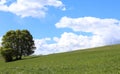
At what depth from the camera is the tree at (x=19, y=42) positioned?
12015 cm

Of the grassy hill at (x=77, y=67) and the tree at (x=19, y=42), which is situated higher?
the tree at (x=19, y=42)

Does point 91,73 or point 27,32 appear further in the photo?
point 27,32

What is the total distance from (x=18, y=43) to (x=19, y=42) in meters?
0.81

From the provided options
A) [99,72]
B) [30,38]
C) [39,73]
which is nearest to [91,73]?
[99,72]

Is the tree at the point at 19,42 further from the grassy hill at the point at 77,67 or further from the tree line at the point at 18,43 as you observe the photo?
the grassy hill at the point at 77,67

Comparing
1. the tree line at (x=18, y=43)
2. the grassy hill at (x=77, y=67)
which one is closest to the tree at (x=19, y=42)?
the tree line at (x=18, y=43)

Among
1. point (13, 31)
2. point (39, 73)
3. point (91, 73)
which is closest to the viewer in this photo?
point (91, 73)

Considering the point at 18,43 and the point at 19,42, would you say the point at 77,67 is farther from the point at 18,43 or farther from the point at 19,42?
the point at 19,42

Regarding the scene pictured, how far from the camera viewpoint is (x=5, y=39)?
122 metres

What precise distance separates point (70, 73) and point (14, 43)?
9373 centimetres

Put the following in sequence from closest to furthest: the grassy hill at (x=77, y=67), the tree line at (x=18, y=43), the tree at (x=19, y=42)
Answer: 1. the grassy hill at (x=77, y=67)
2. the tree line at (x=18, y=43)
3. the tree at (x=19, y=42)

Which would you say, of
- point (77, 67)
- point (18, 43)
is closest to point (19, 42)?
point (18, 43)

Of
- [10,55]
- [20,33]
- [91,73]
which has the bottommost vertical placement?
[91,73]

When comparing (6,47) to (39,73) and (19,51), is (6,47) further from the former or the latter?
(39,73)
